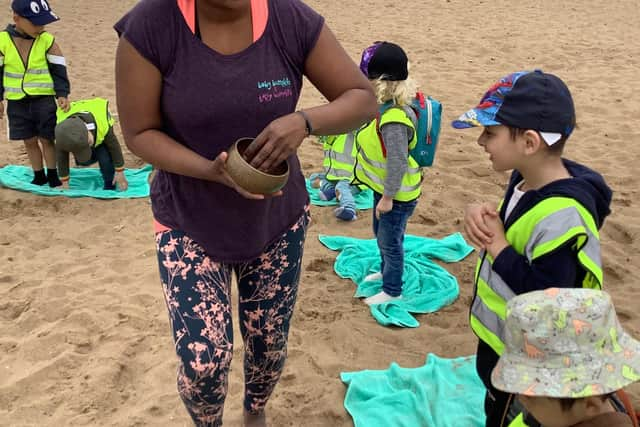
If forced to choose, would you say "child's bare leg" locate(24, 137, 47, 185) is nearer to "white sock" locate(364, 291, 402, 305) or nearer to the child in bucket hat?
"white sock" locate(364, 291, 402, 305)

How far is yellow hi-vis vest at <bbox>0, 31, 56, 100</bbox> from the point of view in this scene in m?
5.57

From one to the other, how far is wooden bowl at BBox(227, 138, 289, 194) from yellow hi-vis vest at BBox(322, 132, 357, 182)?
3184 millimetres

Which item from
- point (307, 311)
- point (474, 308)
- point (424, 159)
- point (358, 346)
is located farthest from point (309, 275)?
point (474, 308)

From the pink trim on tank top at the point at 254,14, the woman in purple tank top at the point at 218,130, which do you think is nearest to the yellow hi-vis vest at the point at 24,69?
the woman in purple tank top at the point at 218,130

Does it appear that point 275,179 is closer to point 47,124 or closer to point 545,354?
point 545,354

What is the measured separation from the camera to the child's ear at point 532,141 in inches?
81.9

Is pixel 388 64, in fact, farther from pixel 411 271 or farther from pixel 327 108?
pixel 411 271

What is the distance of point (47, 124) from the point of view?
577cm

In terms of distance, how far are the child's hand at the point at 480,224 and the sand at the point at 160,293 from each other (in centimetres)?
144

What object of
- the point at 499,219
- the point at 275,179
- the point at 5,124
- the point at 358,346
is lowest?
the point at 5,124

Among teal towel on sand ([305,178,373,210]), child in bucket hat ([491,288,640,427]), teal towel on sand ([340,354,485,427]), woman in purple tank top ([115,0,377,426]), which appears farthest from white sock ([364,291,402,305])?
child in bucket hat ([491,288,640,427])

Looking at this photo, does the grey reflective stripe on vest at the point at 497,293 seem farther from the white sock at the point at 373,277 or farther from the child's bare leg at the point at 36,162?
the child's bare leg at the point at 36,162

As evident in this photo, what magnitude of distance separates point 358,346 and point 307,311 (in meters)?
0.49

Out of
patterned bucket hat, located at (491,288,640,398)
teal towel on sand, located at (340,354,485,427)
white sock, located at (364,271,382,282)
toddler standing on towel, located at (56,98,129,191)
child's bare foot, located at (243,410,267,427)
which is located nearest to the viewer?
patterned bucket hat, located at (491,288,640,398)
